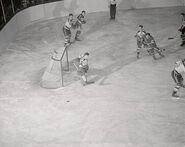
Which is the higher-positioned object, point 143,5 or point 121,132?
point 143,5

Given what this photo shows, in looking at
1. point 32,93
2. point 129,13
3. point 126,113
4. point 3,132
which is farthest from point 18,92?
point 129,13

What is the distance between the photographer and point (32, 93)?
12656mm

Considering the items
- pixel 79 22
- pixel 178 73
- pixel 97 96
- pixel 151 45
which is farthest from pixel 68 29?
pixel 178 73

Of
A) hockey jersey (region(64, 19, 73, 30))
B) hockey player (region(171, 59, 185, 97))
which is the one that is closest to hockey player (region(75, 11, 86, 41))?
hockey jersey (region(64, 19, 73, 30))

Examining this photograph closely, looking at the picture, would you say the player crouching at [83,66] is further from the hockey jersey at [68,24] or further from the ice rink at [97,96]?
the hockey jersey at [68,24]

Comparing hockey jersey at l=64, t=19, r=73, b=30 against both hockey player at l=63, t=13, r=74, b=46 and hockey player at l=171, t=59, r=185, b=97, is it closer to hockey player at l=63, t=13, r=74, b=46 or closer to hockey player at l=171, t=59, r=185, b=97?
hockey player at l=63, t=13, r=74, b=46

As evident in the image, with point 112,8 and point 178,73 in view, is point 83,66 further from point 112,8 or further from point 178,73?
point 112,8

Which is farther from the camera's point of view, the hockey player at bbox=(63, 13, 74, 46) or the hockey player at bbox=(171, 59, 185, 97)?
the hockey player at bbox=(63, 13, 74, 46)

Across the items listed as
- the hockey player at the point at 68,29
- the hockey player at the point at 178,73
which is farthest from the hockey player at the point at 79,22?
the hockey player at the point at 178,73

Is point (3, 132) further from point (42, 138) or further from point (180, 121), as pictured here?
point (180, 121)

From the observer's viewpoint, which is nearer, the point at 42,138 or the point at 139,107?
the point at 42,138

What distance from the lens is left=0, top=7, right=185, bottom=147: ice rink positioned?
402 inches

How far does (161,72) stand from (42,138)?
550cm

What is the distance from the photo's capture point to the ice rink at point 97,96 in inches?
402
